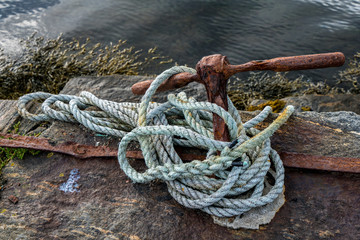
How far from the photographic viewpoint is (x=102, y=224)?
1572 mm

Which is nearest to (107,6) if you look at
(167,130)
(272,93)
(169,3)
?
(169,3)

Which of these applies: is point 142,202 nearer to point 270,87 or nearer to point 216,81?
point 216,81

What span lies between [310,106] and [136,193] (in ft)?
7.22

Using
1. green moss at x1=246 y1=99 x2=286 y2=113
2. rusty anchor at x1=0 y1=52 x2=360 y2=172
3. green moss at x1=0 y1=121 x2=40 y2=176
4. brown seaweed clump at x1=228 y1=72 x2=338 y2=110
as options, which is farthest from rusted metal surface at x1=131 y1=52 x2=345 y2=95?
brown seaweed clump at x1=228 y1=72 x2=338 y2=110

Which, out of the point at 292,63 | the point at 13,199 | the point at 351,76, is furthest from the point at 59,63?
the point at 351,76

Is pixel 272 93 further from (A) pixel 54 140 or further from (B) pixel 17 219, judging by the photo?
(B) pixel 17 219

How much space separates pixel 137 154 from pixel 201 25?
378cm

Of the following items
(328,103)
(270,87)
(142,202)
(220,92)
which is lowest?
(270,87)

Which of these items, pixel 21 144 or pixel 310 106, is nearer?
pixel 21 144

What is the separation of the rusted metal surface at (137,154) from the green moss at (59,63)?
1.93m

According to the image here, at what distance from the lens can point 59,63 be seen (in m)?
4.10

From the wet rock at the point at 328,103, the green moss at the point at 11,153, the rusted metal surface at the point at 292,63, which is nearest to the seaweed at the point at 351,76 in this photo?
the wet rock at the point at 328,103

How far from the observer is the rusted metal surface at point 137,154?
1.66m

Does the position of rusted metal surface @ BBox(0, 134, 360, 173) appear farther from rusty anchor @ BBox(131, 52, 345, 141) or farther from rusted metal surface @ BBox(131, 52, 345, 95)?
rusted metal surface @ BBox(131, 52, 345, 95)
